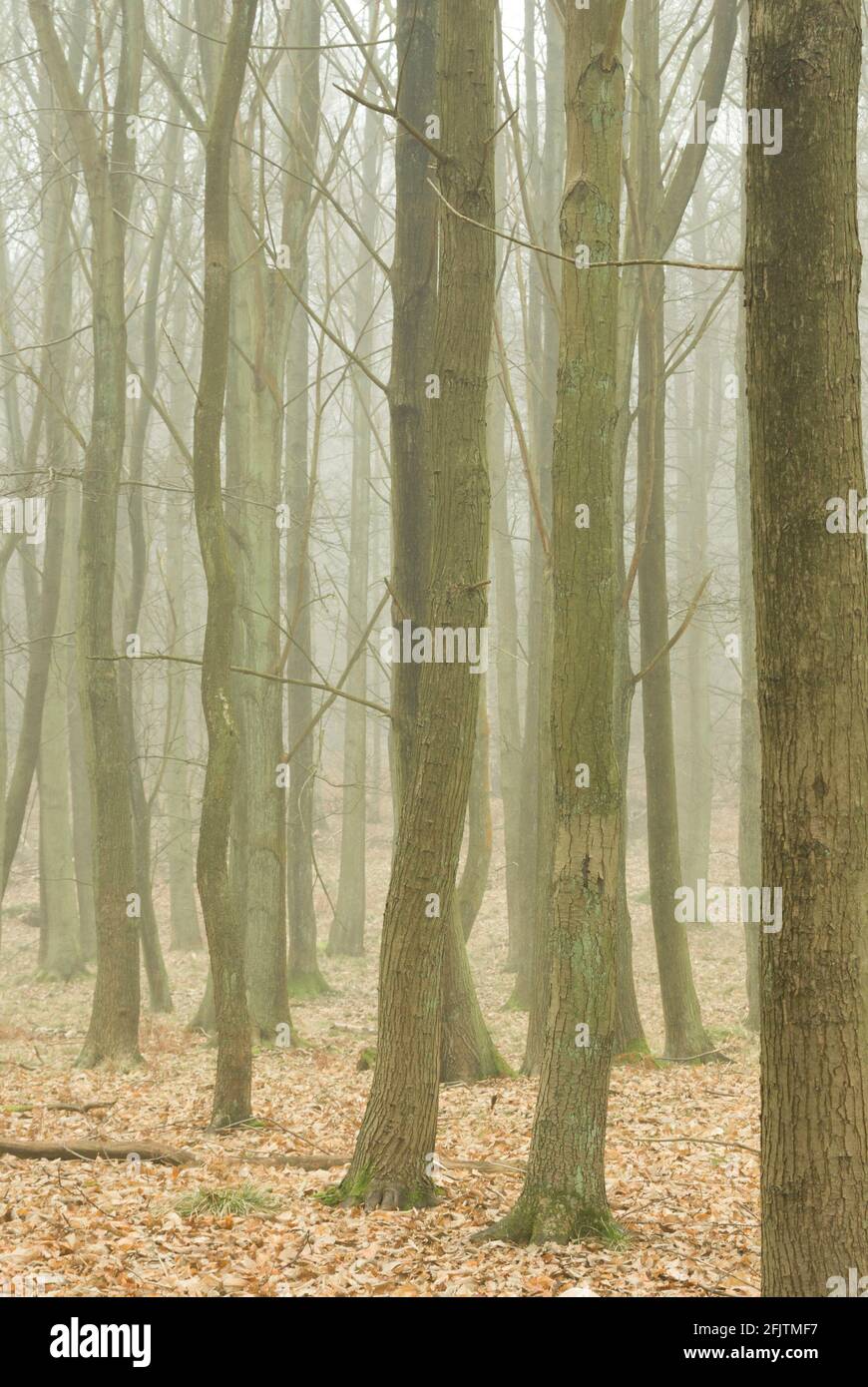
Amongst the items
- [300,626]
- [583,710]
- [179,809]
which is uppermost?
[300,626]

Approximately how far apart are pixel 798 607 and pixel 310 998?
38.9 feet

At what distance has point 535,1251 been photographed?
196 inches

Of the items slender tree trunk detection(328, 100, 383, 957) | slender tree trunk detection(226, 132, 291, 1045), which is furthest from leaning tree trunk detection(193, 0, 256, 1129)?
slender tree trunk detection(328, 100, 383, 957)

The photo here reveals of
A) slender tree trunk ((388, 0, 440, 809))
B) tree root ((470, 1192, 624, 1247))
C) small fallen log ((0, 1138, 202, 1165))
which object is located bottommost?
small fallen log ((0, 1138, 202, 1165))

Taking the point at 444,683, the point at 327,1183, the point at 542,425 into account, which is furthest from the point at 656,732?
the point at 327,1183

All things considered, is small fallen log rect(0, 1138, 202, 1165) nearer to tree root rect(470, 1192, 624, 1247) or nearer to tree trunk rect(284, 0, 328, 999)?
tree root rect(470, 1192, 624, 1247)

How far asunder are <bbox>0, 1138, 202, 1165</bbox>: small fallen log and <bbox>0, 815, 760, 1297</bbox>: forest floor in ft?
0.39

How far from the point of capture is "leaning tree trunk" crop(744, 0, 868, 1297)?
333 centimetres

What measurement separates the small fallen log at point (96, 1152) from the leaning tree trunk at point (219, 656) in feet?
2.93

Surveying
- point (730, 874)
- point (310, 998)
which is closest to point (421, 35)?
point (310, 998)

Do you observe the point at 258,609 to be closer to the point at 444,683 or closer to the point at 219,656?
the point at 219,656

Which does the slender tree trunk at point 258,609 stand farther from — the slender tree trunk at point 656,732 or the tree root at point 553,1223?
the tree root at point 553,1223

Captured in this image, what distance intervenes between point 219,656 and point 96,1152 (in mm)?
3149

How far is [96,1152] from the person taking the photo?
6941 mm
